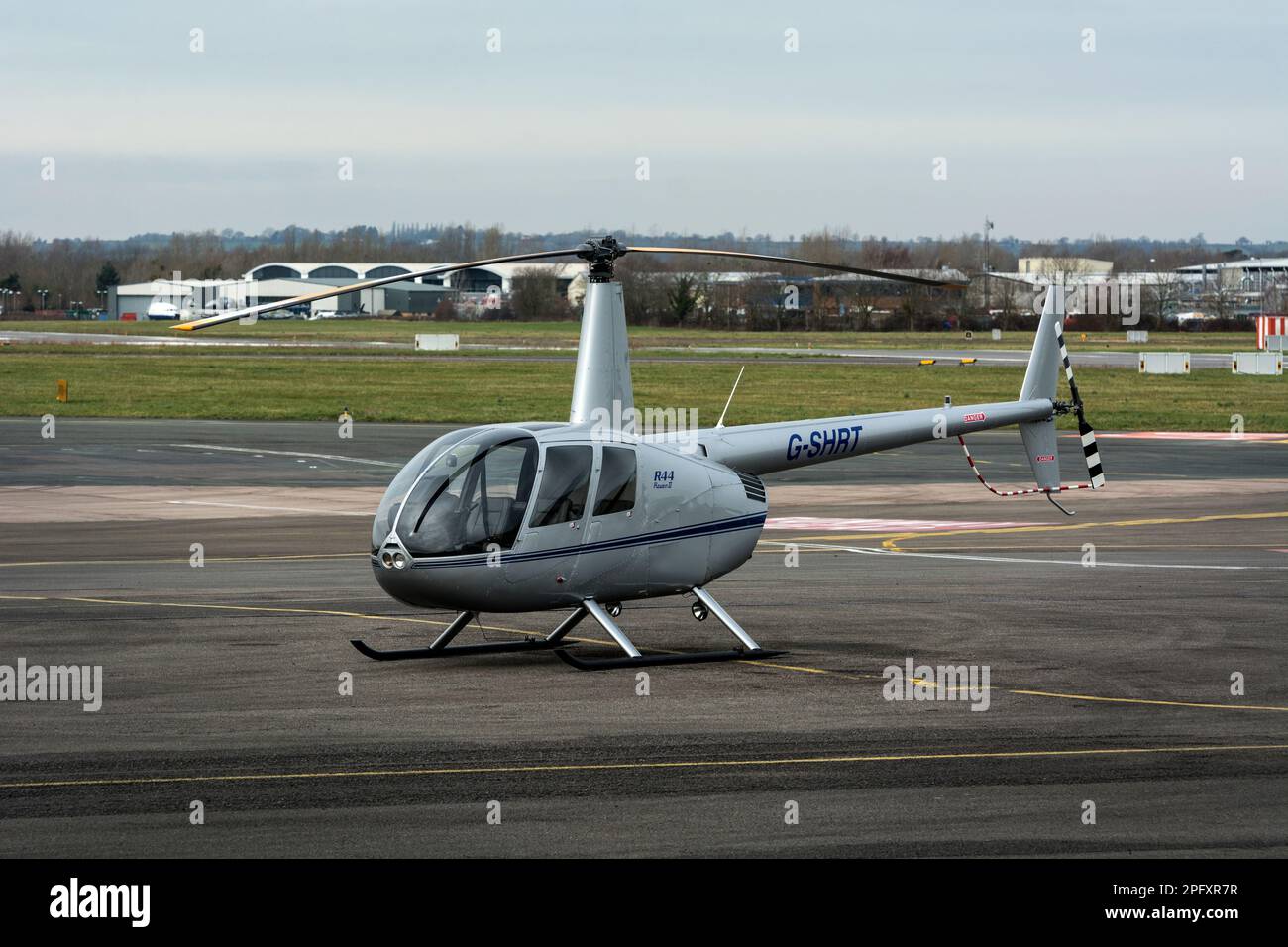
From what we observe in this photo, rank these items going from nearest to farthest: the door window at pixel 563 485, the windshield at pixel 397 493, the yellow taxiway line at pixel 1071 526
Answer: the windshield at pixel 397 493 < the door window at pixel 563 485 < the yellow taxiway line at pixel 1071 526

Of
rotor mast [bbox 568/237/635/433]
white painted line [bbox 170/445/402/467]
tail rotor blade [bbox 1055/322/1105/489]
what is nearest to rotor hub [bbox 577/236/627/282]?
rotor mast [bbox 568/237/635/433]

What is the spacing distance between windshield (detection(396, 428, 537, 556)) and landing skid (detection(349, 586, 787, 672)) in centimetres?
139

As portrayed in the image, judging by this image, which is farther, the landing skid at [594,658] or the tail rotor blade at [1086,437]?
the tail rotor blade at [1086,437]

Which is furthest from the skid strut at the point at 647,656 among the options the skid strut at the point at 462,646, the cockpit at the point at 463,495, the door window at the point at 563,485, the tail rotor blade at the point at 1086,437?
the tail rotor blade at the point at 1086,437

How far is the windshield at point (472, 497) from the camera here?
48.1 feet

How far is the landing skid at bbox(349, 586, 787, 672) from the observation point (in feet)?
50.4

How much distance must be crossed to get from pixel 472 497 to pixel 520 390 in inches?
1825

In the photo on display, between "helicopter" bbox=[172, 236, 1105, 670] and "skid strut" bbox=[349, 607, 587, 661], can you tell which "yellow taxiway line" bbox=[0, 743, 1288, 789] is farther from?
"skid strut" bbox=[349, 607, 587, 661]

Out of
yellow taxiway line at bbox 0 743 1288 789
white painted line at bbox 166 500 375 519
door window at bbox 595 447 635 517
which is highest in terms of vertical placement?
door window at bbox 595 447 635 517

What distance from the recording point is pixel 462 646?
16.6 meters

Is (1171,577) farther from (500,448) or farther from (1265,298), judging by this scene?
(1265,298)

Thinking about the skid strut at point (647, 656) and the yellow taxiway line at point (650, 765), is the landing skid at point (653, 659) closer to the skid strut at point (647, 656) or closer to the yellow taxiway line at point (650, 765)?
the skid strut at point (647, 656)
